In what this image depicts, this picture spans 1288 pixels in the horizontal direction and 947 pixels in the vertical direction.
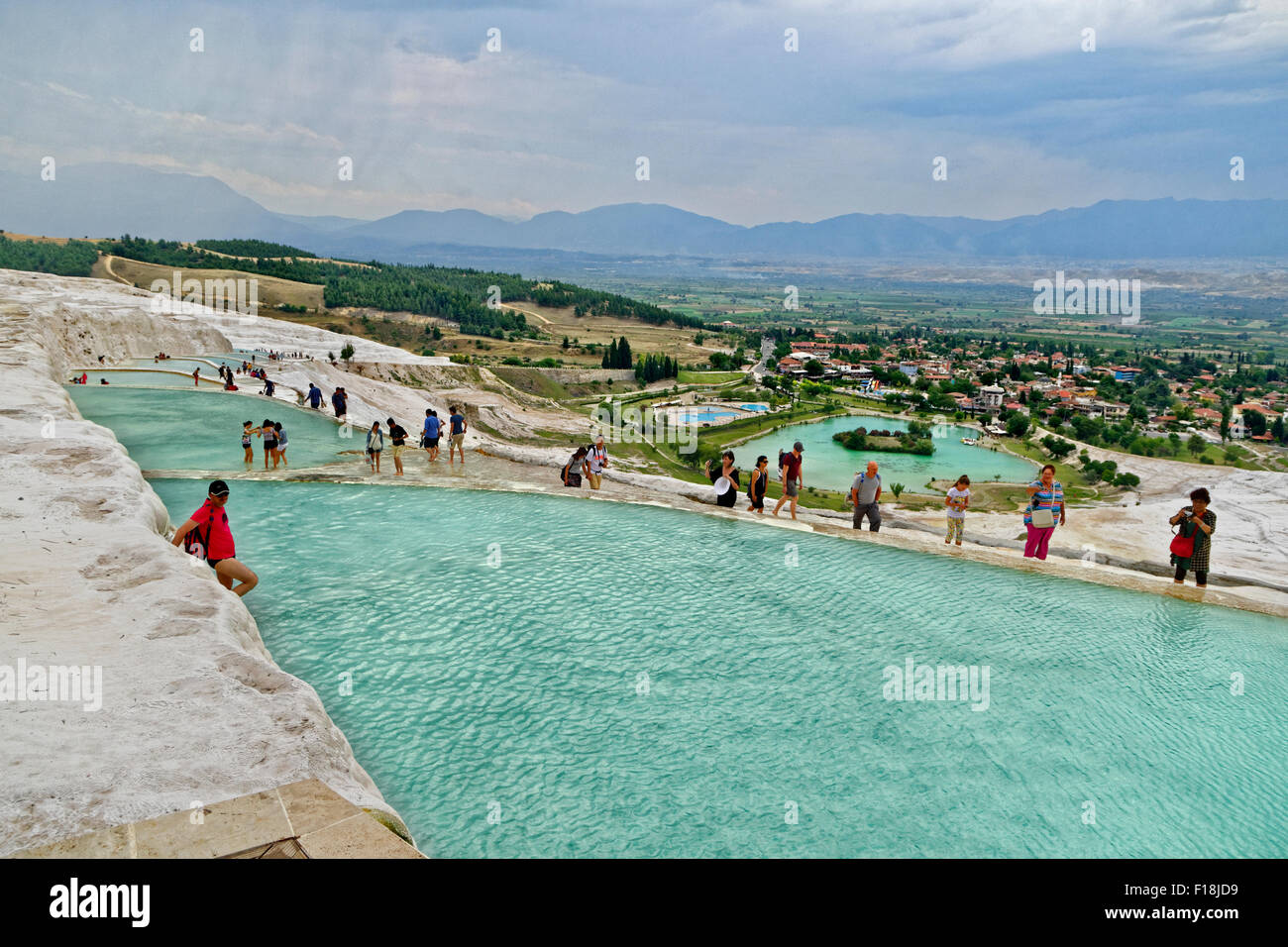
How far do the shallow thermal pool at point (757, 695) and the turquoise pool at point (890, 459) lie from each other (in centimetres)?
4684

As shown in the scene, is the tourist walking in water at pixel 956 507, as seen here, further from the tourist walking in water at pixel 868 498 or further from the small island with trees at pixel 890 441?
the small island with trees at pixel 890 441

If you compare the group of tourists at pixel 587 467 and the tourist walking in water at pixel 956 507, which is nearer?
the tourist walking in water at pixel 956 507

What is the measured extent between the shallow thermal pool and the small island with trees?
65.2 metres

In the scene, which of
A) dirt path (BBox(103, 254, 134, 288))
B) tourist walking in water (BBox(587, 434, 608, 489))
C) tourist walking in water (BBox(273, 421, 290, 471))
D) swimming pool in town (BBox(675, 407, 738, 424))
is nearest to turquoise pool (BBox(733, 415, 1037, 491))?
swimming pool in town (BBox(675, 407, 738, 424))

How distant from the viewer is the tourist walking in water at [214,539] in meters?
8.24

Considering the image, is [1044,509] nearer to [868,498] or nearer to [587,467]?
[868,498]

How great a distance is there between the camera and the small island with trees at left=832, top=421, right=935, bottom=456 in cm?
7275

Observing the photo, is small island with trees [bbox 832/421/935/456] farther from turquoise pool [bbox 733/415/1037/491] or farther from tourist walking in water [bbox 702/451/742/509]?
tourist walking in water [bbox 702/451/742/509]

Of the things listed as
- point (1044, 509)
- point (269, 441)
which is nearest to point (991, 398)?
point (1044, 509)

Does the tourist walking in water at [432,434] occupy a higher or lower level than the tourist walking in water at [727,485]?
higher

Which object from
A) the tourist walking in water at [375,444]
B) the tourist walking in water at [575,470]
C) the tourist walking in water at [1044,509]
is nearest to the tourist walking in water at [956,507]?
the tourist walking in water at [1044,509]
